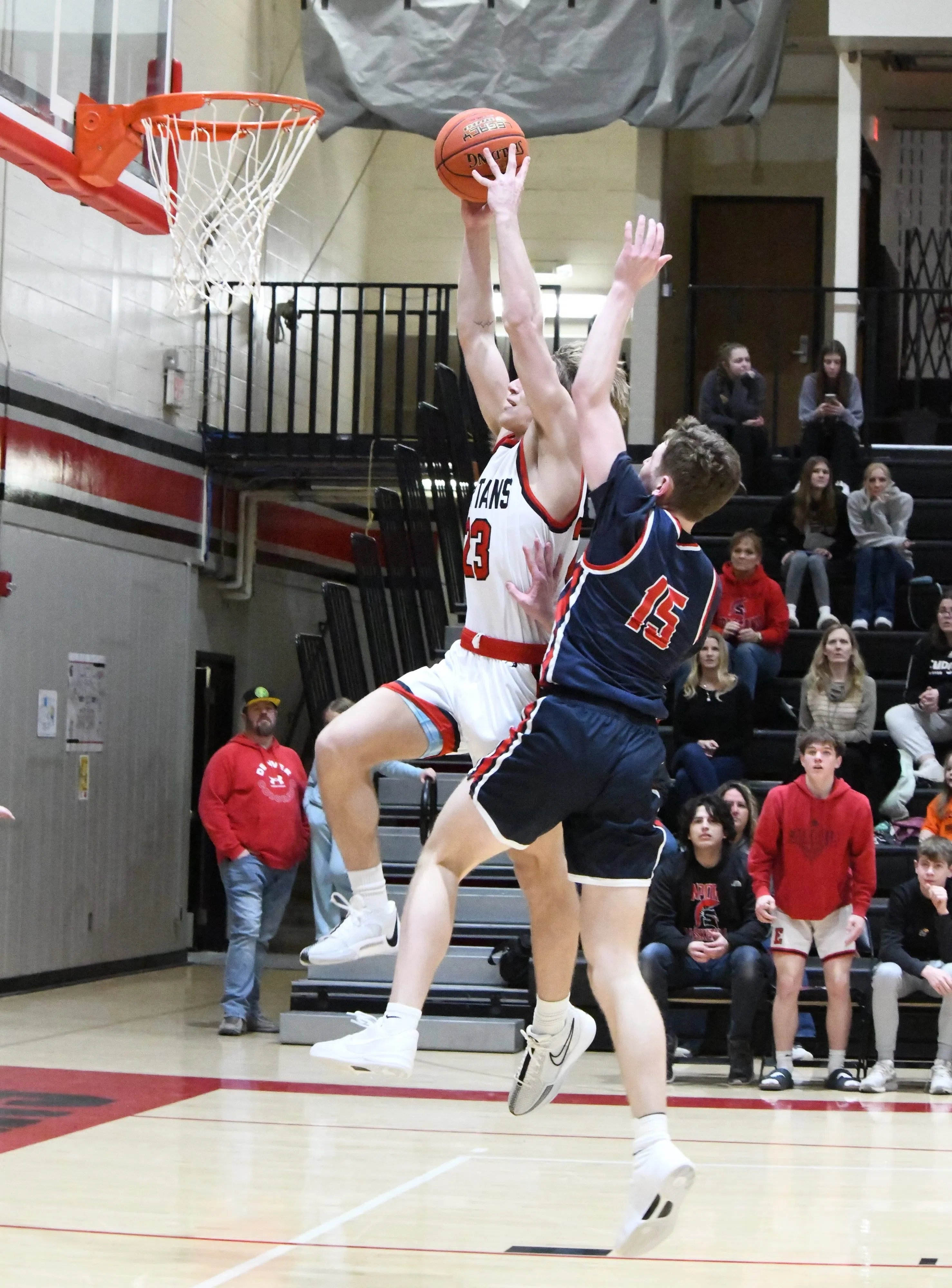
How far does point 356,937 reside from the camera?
4754 mm

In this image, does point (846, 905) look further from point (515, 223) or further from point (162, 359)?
point (162, 359)

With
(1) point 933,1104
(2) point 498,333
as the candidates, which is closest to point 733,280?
(2) point 498,333

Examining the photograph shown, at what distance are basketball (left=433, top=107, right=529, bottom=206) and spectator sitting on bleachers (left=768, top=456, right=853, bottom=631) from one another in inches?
296

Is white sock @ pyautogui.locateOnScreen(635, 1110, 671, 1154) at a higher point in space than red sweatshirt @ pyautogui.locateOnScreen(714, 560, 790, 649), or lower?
lower

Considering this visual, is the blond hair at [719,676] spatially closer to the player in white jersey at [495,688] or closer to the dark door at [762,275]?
the player in white jersey at [495,688]

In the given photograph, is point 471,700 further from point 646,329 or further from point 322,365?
point 322,365

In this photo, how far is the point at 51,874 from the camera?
38.7 feet

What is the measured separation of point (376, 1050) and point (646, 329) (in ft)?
34.8

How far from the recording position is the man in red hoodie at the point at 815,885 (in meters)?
8.74

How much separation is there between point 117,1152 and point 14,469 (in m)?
5.94

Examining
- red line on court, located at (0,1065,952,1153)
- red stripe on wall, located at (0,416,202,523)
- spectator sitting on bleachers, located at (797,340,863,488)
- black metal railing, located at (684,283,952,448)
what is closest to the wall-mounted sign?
red stripe on wall, located at (0,416,202,523)

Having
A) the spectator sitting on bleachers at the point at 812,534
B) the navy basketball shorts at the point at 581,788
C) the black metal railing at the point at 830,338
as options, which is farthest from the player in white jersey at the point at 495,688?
the black metal railing at the point at 830,338

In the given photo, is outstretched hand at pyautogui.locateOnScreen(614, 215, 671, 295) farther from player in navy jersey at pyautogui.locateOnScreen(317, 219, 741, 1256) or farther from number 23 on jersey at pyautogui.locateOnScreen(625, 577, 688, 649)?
number 23 on jersey at pyautogui.locateOnScreen(625, 577, 688, 649)

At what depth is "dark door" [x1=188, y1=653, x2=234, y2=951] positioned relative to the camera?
14.3 meters
